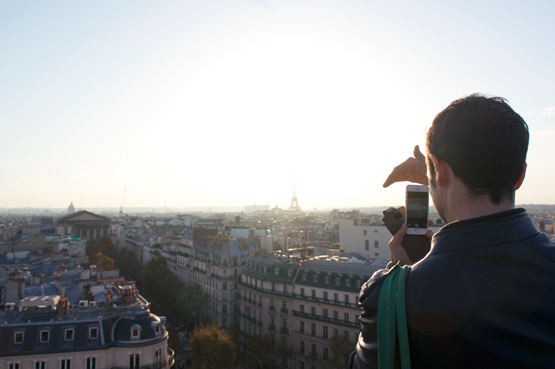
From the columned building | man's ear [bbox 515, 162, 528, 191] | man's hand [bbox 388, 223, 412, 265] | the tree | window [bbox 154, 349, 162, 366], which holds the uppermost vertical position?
man's ear [bbox 515, 162, 528, 191]

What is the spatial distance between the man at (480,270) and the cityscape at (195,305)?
5970mm

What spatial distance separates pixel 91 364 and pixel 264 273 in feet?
62.4

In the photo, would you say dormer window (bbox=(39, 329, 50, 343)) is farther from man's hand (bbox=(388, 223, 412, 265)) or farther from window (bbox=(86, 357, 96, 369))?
man's hand (bbox=(388, 223, 412, 265))

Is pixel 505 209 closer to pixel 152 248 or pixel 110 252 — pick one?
pixel 152 248

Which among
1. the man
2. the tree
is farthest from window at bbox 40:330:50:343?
the man

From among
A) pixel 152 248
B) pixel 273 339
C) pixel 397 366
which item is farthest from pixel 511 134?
pixel 152 248

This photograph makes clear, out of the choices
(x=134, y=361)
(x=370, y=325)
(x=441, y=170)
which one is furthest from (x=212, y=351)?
(x=441, y=170)

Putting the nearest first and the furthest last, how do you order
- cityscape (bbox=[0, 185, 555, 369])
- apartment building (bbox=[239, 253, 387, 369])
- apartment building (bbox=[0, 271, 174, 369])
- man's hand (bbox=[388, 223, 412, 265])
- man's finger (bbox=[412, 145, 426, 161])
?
man's hand (bbox=[388, 223, 412, 265]) < man's finger (bbox=[412, 145, 426, 161]) < apartment building (bbox=[0, 271, 174, 369]) < cityscape (bbox=[0, 185, 555, 369]) < apartment building (bbox=[239, 253, 387, 369])

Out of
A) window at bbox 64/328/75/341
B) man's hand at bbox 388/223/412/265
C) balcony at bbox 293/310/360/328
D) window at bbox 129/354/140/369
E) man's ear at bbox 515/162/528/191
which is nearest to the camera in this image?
man's ear at bbox 515/162/528/191

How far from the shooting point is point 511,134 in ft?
7.55

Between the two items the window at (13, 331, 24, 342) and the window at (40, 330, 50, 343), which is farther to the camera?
the window at (40, 330, 50, 343)

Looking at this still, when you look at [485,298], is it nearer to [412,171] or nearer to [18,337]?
[412,171]

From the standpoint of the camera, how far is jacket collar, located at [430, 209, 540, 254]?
211 centimetres

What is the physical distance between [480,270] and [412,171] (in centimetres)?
143
